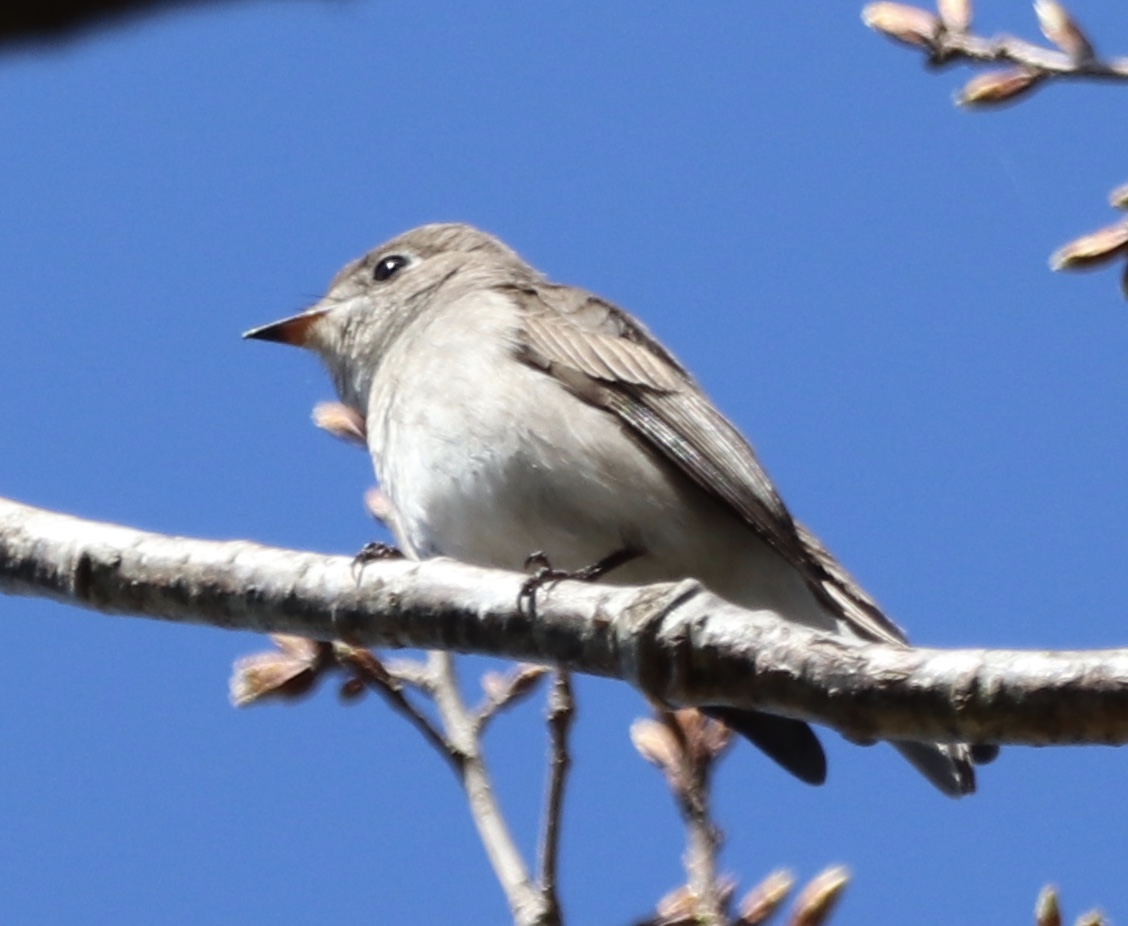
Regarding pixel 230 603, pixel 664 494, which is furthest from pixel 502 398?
pixel 230 603

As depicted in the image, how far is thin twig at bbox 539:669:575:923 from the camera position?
9.55ft

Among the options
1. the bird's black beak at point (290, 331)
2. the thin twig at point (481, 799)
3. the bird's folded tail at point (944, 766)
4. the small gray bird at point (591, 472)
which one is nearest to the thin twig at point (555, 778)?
the thin twig at point (481, 799)

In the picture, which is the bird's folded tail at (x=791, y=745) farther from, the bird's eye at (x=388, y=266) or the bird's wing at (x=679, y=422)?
the bird's eye at (x=388, y=266)

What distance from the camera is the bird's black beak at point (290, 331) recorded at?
5.92 meters

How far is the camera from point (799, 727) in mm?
4344

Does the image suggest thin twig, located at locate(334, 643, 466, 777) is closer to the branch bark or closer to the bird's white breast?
the branch bark

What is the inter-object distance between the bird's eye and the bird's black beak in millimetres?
358

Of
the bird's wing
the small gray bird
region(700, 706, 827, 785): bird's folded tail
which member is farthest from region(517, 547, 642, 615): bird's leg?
region(700, 706, 827, 785): bird's folded tail

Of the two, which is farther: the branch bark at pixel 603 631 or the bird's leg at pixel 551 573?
the bird's leg at pixel 551 573

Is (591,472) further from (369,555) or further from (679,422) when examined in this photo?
(369,555)

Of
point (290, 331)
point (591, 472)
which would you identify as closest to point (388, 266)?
point (290, 331)

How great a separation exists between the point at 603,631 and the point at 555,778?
0.47m

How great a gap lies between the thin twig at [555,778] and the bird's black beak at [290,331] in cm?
300

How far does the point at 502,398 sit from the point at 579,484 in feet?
1.29
